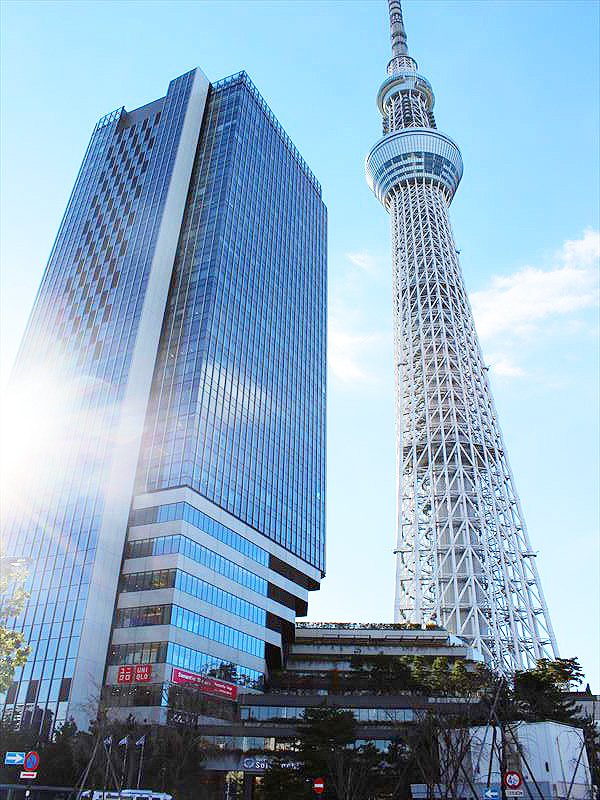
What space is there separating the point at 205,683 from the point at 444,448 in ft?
226

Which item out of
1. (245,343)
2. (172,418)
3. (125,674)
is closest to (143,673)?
(125,674)

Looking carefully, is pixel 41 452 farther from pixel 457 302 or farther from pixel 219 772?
pixel 457 302

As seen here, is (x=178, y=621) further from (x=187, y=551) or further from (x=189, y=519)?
(x=189, y=519)

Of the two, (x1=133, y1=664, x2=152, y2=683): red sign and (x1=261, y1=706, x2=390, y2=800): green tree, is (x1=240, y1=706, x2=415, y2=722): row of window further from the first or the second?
(x1=261, y1=706, x2=390, y2=800): green tree

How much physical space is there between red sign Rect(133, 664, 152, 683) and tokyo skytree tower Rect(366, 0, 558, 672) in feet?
184

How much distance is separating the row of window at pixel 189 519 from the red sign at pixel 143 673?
559 inches

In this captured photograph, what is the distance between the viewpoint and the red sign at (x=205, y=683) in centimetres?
7362

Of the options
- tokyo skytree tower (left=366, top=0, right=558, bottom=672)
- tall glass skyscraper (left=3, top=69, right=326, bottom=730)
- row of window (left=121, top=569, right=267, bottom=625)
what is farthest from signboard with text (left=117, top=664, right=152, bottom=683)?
tokyo skytree tower (left=366, top=0, right=558, bottom=672)

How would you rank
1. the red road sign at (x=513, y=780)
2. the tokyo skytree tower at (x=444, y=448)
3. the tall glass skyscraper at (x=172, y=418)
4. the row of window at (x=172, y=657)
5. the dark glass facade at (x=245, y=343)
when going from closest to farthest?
the red road sign at (x=513, y=780) → the row of window at (x=172, y=657) → the tall glass skyscraper at (x=172, y=418) → the dark glass facade at (x=245, y=343) → the tokyo skytree tower at (x=444, y=448)

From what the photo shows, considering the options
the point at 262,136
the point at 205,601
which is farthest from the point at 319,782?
the point at 262,136

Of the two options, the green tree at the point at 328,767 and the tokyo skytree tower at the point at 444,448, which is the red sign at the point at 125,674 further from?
the tokyo skytree tower at the point at 444,448

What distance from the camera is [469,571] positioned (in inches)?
4611

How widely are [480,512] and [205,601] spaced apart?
6012cm

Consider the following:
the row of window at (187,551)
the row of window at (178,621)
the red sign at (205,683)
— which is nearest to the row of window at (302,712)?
the red sign at (205,683)
